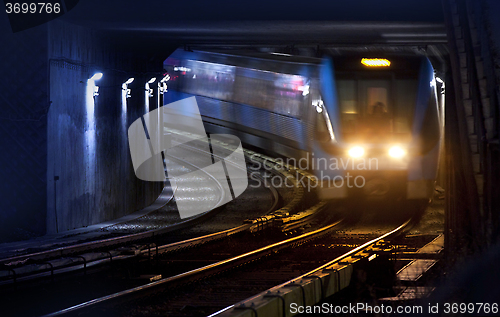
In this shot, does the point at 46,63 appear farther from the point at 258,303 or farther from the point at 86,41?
the point at 258,303

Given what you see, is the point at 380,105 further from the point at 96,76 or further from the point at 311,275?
the point at 311,275

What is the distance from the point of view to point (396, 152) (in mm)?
13281

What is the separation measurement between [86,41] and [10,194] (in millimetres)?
3427

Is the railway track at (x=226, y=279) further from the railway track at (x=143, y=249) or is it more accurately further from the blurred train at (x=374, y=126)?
the blurred train at (x=374, y=126)

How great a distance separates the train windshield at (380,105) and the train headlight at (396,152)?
7.9 inches

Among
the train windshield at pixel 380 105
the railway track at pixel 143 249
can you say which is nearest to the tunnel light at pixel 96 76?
the railway track at pixel 143 249

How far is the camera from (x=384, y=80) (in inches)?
520

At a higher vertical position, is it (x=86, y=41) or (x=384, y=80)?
(x=86, y=41)

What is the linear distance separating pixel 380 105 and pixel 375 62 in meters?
0.95

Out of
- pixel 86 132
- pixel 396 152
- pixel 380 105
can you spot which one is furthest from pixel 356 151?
pixel 86 132

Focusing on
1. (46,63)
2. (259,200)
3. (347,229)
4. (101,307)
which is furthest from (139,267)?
(259,200)

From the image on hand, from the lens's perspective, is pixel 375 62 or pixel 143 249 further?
pixel 375 62

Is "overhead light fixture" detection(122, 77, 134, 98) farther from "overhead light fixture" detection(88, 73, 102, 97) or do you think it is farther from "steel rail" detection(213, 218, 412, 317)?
"steel rail" detection(213, 218, 412, 317)

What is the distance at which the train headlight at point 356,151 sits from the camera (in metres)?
13.4
